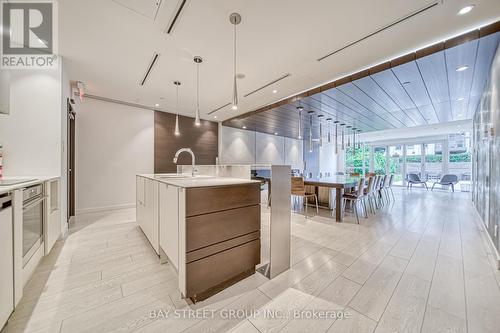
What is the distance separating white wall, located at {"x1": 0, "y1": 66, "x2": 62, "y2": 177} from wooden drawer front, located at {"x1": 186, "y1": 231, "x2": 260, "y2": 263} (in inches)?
102

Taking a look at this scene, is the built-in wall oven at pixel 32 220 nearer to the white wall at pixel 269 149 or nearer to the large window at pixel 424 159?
the white wall at pixel 269 149

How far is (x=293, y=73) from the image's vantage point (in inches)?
129

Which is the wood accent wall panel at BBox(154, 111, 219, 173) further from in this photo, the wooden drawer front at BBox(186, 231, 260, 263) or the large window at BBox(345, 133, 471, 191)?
the large window at BBox(345, 133, 471, 191)

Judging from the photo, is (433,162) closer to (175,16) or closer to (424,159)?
(424,159)

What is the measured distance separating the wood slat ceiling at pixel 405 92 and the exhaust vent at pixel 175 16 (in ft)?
9.13

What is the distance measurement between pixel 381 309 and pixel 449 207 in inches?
222

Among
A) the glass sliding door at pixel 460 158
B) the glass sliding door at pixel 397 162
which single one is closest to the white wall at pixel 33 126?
the glass sliding door at pixel 397 162

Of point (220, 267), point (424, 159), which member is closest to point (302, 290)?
point (220, 267)

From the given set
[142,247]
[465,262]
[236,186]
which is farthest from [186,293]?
[465,262]

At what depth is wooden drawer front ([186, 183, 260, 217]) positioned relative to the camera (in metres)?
1.45

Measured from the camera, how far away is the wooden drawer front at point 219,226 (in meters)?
1.46

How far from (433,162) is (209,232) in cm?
1222

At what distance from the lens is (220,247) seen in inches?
64.0

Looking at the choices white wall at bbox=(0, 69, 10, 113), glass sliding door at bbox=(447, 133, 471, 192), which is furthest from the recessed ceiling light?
glass sliding door at bbox=(447, 133, 471, 192)
